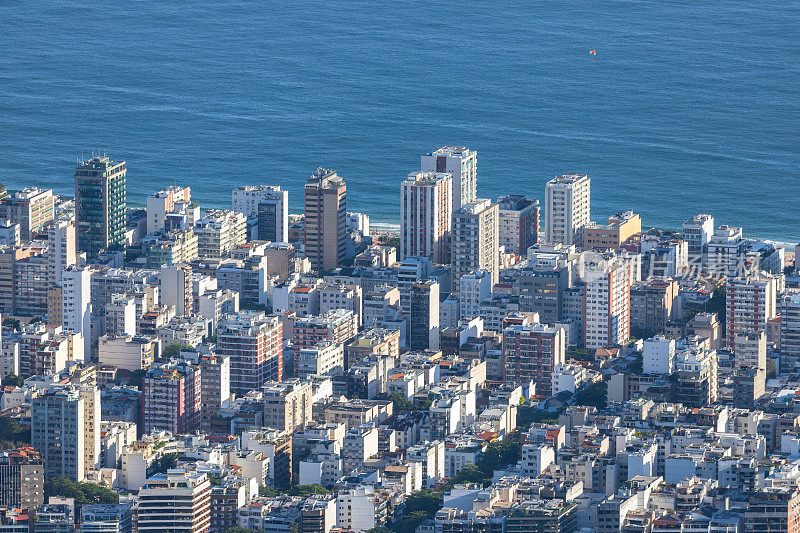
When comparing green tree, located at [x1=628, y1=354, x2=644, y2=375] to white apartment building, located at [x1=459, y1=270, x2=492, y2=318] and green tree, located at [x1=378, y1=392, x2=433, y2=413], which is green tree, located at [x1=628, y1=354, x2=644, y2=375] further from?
white apartment building, located at [x1=459, y1=270, x2=492, y2=318]

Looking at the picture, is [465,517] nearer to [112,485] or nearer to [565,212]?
[112,485]

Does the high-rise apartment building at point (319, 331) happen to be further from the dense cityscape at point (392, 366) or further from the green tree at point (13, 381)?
the green tree at point (13, 381)

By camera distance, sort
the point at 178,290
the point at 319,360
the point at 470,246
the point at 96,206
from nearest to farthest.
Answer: the point at 319,360, the point at 178,290, the point at 470,246, the point at 96,206

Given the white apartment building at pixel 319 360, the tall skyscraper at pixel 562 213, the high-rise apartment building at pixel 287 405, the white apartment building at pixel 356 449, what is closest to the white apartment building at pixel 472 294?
the white apartment building at pixel 319 360

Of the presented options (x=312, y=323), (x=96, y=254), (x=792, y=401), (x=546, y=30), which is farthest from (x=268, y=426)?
(x=546, y=30)

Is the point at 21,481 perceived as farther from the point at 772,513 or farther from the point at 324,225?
the point at 324,225

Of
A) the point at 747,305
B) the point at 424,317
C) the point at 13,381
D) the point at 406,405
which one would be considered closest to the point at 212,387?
the point at 406,405
